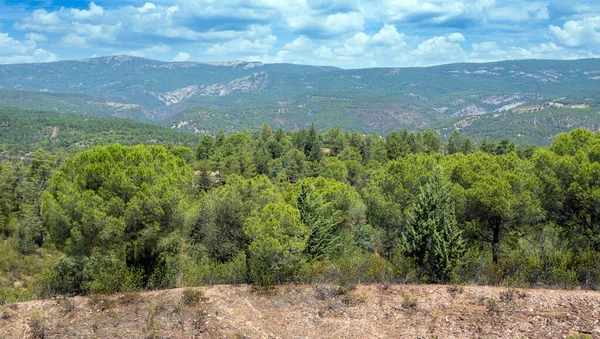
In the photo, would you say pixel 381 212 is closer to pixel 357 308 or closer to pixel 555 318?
pixel 357 308

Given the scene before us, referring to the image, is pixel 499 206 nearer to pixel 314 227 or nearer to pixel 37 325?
pixel 314 227

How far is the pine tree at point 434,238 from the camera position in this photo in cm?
1992

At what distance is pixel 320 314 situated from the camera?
16.5 meters

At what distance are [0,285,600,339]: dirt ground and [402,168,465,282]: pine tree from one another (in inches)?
94.0

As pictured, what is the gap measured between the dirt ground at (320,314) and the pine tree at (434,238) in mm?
2388

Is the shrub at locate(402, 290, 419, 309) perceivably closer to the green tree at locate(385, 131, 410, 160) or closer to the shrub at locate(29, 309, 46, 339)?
the shrub at locate(29, 309, 46, 339)

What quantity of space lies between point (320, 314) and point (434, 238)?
7.58 m

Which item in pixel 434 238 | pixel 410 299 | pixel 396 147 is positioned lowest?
pixel 396 147

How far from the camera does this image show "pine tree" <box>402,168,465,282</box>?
19.9 m

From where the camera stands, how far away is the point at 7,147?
185125 millimetres

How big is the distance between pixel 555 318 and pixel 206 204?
890 inches

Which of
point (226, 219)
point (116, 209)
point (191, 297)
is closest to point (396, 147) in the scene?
point (226, 219)

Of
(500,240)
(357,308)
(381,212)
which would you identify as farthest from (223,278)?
(500,240)

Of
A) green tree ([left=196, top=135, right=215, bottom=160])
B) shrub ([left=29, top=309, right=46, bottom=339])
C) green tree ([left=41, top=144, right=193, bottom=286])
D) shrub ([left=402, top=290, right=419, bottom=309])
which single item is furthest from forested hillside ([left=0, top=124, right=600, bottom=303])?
green tree ([left=196, top=135, right=215, bottom=160])
